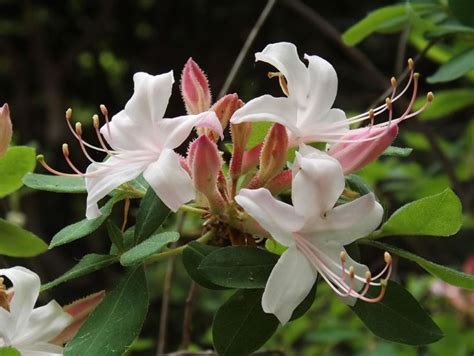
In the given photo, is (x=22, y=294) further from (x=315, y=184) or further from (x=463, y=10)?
(x=463, y=10)

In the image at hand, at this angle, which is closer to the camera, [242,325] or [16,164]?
[242,325]

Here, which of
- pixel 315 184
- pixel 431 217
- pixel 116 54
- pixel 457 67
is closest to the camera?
pixel 315 184

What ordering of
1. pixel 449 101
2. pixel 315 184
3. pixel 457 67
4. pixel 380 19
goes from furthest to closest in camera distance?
pixel 449 101
pixel 380 19
pixel 457 67
pixel 315 184

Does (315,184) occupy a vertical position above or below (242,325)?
above

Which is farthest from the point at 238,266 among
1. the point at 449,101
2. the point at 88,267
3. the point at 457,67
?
the point at 449,101

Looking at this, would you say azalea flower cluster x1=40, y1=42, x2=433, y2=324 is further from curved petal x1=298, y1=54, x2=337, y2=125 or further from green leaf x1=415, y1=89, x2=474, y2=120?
green leaf x1=415, y1=89, x2=474, y2=120

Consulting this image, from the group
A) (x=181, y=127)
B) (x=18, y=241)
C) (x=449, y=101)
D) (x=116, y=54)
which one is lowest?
(x=116, y=54)
